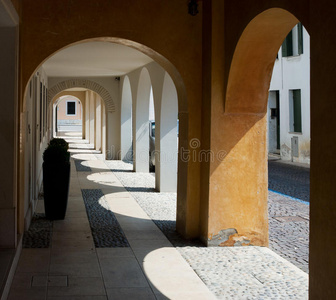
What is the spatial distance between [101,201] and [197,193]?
332cm

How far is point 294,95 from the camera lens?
17.6m

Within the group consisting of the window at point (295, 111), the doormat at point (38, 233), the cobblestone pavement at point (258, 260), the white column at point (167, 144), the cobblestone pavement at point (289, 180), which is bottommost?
the cobblestone pavement at point (258, 260)

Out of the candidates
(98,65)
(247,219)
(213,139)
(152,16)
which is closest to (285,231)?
(247,219)

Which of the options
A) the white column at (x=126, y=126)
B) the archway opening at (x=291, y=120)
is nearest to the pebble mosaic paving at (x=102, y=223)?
the archway opening at (x=291, y=120)

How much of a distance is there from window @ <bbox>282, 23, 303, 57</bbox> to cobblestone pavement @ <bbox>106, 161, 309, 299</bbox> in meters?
9.05

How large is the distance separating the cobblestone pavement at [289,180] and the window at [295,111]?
141 cm

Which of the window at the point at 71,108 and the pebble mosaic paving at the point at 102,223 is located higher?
the window at the point at 71,108

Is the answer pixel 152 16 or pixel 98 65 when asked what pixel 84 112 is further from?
pixel 152 16

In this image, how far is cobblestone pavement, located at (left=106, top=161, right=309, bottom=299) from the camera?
4.80 metres

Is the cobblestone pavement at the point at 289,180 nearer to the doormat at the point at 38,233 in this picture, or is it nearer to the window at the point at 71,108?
the doormat at the point at 38,233

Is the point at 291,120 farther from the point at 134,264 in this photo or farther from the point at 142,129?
the point at 134,264

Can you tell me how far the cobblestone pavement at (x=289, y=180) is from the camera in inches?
429

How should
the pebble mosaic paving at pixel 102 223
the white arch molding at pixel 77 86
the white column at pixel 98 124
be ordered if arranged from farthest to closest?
the white column at pixel 98 124 → the white arch molding at pixel 77 86 → the pebble mosaic paving at pixel 102 223

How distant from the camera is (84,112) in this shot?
30.6 meters
